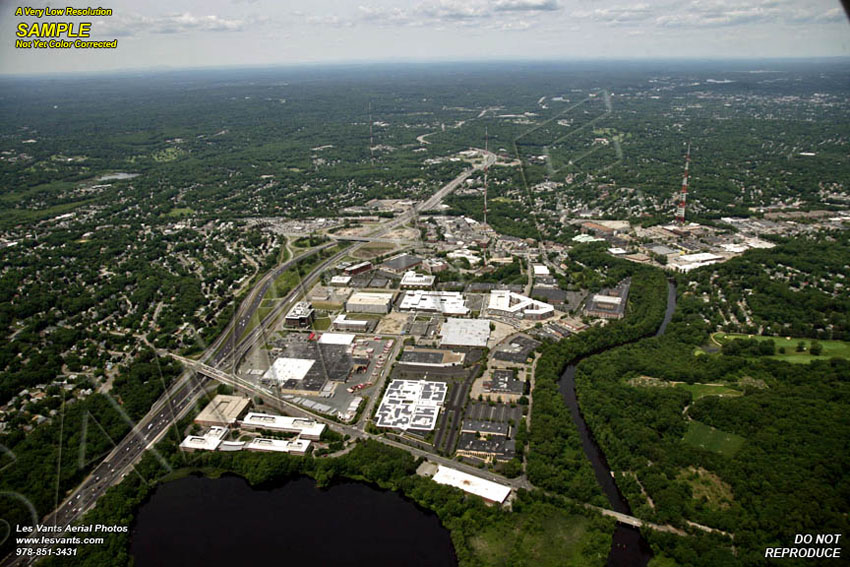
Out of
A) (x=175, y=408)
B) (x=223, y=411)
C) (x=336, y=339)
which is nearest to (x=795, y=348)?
(x=336, y=339)

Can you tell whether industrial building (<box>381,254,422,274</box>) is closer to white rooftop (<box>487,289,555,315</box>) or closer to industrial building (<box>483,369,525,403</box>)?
white rooftop (<box>487,289,555,315</box>)

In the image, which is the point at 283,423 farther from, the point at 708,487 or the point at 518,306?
the point at 708,487

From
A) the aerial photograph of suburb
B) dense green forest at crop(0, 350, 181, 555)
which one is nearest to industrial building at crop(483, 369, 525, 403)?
the aerial photograph of suburb

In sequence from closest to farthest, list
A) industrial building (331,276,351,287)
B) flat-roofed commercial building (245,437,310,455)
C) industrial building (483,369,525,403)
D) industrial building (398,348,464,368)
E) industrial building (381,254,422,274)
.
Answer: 1. flat-roofed commercial building (245,437,310,455)
2. industrial building (483,369,525,403)
3. industrial building (398,348,464,368)
4. industrial building (331,276,351,287)
5. industrial building (381,254,422,274)

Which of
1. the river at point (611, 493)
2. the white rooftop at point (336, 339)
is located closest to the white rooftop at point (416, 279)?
the white rooftop at point (336, 339)

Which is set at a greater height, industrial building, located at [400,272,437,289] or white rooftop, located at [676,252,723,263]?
white rooftop, located at [676,252,723,263]

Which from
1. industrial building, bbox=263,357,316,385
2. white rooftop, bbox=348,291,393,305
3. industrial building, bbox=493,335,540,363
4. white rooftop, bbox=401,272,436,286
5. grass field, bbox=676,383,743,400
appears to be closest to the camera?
grass field, bbox=676,383,743,400
